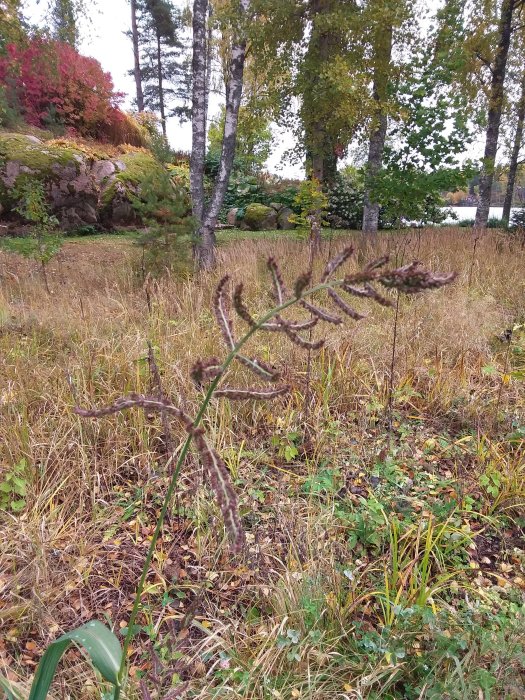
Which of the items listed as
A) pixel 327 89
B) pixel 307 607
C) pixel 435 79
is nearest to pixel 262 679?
pixel 307 607

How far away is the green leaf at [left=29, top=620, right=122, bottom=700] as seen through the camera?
2.34 ft

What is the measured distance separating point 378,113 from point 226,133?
314cm

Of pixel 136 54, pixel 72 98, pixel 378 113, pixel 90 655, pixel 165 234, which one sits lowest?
pixel 90 655

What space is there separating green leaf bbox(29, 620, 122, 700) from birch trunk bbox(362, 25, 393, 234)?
19.7 feet

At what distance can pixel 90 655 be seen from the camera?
701mm

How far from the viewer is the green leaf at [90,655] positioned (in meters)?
0.71

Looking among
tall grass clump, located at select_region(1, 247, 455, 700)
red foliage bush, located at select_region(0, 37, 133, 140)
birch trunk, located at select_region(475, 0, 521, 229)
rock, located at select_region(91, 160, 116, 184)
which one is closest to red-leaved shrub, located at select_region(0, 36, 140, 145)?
red foliage bush, located at select_region(0, 37, 133, 140)

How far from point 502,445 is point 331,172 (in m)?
14.2

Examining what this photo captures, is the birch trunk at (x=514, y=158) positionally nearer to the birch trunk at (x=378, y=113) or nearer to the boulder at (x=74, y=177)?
the birch trunk at (x=378, y=113)

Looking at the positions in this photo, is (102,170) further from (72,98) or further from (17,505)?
(17,505)

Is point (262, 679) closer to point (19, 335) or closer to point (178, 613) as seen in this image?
point (178, 613)

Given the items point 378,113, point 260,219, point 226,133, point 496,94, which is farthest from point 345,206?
point 226,133

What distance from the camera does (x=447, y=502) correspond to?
6.96 feet

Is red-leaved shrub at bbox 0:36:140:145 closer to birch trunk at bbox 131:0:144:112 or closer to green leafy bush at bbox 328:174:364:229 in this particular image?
green leafy bush at bbox 328:174:364:229
